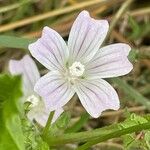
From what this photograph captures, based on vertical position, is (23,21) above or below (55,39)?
below

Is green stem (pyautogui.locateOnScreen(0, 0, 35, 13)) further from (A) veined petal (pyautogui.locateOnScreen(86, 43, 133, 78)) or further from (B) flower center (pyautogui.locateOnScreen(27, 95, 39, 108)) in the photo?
(A) veined petal (pyautogui.locateOnScreen(86, 43, 133, 78))

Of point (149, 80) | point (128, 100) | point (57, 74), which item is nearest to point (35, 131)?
point (57, 74)

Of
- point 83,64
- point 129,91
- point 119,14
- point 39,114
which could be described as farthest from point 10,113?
point 119,14

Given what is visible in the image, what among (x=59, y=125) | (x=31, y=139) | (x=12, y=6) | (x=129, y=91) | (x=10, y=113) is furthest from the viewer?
(x=12, y=6)

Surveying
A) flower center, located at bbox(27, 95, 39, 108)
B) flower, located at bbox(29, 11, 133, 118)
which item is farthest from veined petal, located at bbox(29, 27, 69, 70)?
flower center, located at bbox(27, 95, 39, 108)

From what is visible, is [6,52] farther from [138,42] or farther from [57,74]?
[57,74]

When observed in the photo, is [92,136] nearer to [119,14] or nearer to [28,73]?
[28,73]

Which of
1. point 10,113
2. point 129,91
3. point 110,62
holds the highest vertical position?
point 10,113

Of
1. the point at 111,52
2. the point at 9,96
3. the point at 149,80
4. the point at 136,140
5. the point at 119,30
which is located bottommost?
the point at 149,80
